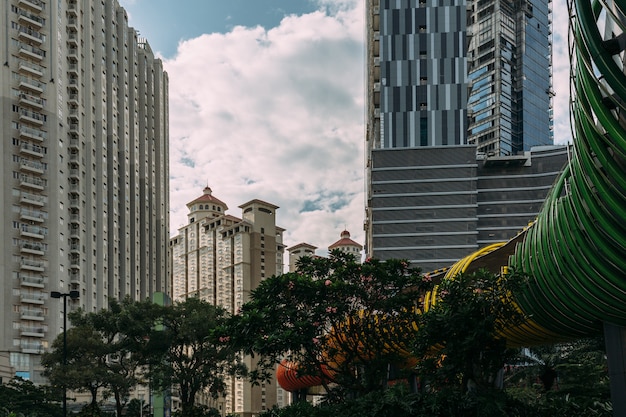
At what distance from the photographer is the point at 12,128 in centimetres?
8231

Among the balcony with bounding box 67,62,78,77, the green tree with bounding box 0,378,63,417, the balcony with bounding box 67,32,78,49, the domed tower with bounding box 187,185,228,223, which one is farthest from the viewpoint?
the domed tower with bounding box 187,185,228,223

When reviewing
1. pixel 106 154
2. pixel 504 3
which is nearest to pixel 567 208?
pixel 106 154

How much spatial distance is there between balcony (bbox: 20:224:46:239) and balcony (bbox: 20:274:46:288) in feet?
13.9

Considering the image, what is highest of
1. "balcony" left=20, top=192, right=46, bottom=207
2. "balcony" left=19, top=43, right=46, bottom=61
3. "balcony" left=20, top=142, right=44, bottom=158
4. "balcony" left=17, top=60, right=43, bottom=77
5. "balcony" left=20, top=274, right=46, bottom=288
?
"balcony" left=19, top=43, right=46, bottom=61

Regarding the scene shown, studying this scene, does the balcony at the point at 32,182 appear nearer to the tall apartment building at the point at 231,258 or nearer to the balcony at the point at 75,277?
the balcony at the point at 75,277

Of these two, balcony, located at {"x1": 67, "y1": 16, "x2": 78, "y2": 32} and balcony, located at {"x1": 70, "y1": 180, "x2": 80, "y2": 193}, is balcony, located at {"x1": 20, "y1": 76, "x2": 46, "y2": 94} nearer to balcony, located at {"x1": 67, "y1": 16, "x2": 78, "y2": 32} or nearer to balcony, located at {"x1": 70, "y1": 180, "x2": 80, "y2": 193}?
balcony, located at {"x1": 67, "y1": 16, "x2": 78, "y2": 32}

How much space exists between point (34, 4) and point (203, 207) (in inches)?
4225

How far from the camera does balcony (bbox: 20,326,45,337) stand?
79.4 meters

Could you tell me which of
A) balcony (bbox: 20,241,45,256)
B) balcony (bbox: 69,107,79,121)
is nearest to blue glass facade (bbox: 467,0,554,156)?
balcony (bbox: 69,107,79,121)

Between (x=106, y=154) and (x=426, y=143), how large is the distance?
163 ft

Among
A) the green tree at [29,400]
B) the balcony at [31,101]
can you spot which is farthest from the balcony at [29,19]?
the green tree at [29,400]

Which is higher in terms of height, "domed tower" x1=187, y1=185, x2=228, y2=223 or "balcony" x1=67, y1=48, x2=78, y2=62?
"balcony" x1=67, y1=48, x2=78, y2=62

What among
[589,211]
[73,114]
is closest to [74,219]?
[73,114]

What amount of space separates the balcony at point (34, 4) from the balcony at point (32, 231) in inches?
953
